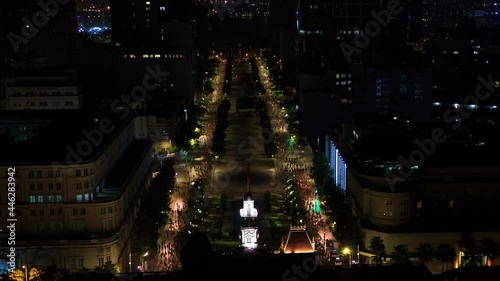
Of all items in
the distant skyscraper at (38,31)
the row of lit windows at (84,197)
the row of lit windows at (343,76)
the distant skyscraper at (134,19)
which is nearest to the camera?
the row of lit windows at (84,197)

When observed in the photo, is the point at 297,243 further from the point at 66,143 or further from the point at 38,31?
the point at 38,31

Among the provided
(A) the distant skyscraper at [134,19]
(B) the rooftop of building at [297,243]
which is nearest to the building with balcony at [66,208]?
(B) the rooftop of building at [297,243]

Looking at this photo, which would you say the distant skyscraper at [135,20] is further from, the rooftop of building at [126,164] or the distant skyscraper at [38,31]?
the rooftop of building at [126,164]

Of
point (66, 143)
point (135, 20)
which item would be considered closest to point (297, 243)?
point (66, 143)

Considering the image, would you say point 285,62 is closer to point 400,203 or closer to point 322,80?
point 322,80

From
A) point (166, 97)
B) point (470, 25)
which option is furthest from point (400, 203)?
point (470, 25)

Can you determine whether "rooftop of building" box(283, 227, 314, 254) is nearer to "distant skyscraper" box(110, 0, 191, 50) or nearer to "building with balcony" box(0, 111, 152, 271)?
"building with balcony" box(0, 111, 152, 271)

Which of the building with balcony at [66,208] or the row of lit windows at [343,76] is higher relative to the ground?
the row of lit windows at [343,76]
